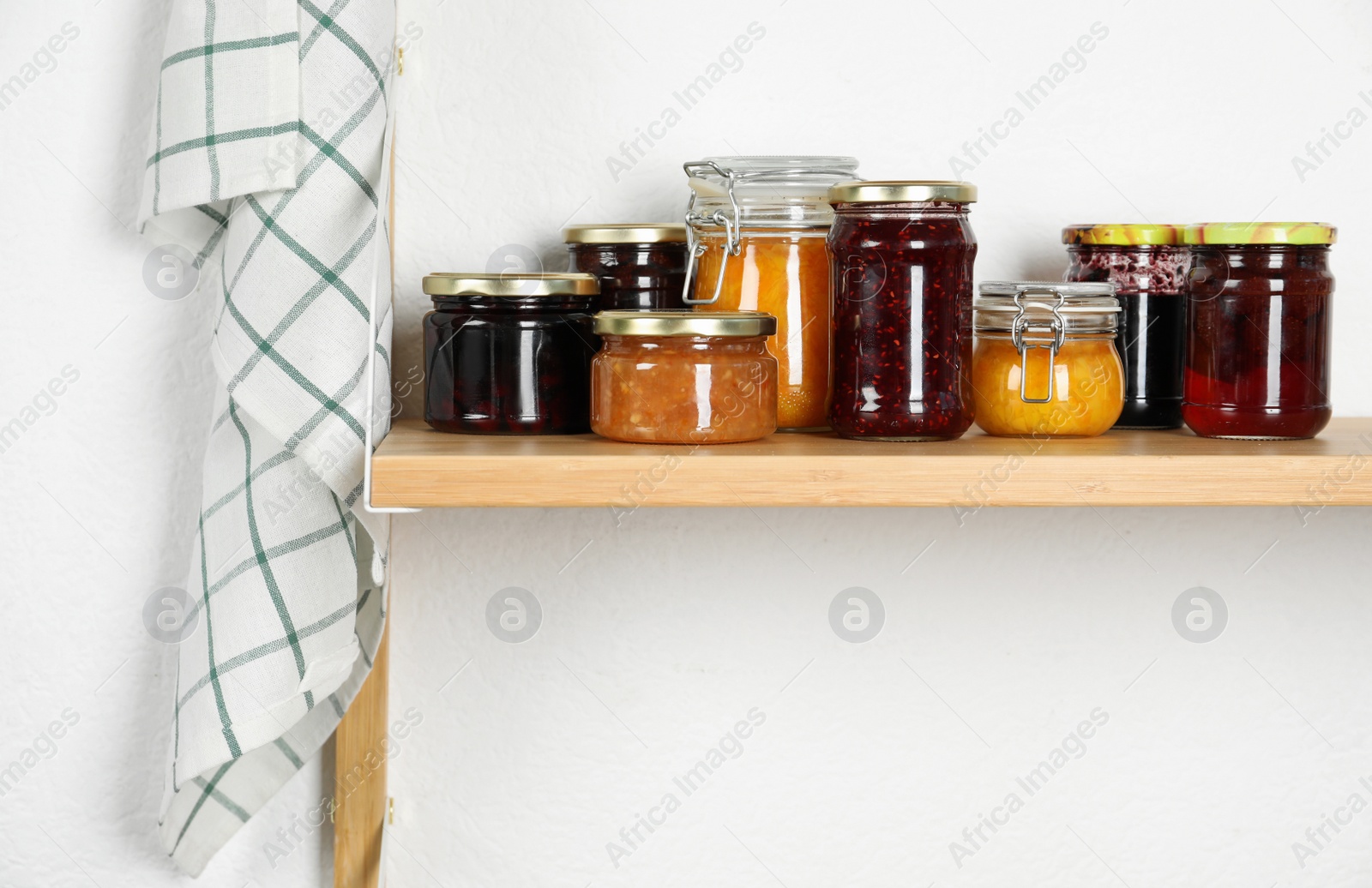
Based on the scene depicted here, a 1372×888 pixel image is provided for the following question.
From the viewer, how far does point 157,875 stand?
2.79ft

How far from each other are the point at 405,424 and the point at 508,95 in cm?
27

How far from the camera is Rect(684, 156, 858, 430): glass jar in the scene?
28.4 inches

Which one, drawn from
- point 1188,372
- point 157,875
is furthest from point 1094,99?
point 157,875

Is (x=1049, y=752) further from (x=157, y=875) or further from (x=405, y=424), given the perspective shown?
(x=157, y=875)

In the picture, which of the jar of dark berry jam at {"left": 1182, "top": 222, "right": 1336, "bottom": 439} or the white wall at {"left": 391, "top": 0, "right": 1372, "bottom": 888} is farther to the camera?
the white wall at {"left": 391, "top": 0, "right": 1372, "bottom": 888}

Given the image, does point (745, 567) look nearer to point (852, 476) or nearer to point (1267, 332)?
point (852, 476)

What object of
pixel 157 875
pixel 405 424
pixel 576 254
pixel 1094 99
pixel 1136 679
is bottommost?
pixel 157 875

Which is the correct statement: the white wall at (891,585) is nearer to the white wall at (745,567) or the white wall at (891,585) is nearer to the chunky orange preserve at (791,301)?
the white wall at (745,567)

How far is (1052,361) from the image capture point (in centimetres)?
69

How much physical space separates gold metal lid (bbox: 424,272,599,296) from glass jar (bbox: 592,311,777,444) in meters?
0.04

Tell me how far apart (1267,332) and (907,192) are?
26 cm

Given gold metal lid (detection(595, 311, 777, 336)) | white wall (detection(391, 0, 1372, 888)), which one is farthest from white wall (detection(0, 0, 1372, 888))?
gold metal lid (detection(595, 311, 777, 336))

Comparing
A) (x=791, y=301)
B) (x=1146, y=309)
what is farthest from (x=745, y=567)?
(x=1146, y=309)

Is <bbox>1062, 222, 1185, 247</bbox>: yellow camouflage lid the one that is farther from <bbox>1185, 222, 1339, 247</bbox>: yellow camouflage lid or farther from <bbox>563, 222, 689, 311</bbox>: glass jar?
<bbox>563, 222, 689, 311</bbox>: glass jar
